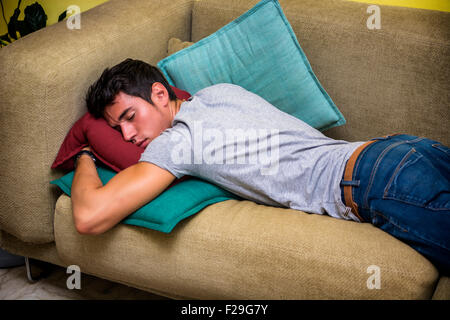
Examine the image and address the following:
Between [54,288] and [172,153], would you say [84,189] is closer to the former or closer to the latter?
[172,153]

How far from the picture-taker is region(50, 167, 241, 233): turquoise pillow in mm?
1136

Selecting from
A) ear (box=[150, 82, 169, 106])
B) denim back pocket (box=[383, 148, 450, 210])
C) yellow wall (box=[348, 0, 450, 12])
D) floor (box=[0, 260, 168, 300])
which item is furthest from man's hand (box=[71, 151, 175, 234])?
yellow wall (box=[348, 0, 450, 12])

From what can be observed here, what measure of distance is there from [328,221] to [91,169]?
68cm

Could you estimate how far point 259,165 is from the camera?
124 cm

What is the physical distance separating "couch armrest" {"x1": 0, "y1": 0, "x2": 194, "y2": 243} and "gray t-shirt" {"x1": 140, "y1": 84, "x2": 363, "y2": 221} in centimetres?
34

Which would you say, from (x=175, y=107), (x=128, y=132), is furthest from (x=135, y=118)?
(x=175, y=107)

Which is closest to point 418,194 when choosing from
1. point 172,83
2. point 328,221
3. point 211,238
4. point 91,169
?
point 328,221

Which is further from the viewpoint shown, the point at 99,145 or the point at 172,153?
the point at 99,145

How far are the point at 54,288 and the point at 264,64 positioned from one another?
1.07 meters

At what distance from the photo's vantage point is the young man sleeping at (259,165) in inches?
43.2

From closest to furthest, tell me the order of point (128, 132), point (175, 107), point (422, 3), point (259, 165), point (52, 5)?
1. point (259, 165)
2. point (128, 132)
3. point (175, 107)
4. point (422, 3)
5. point (52, 5)

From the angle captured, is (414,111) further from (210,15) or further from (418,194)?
(210,15)

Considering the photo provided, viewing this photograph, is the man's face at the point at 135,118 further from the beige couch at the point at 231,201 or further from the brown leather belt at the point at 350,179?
the brown leather belt at the point at 350,179

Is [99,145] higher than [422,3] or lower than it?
lower
